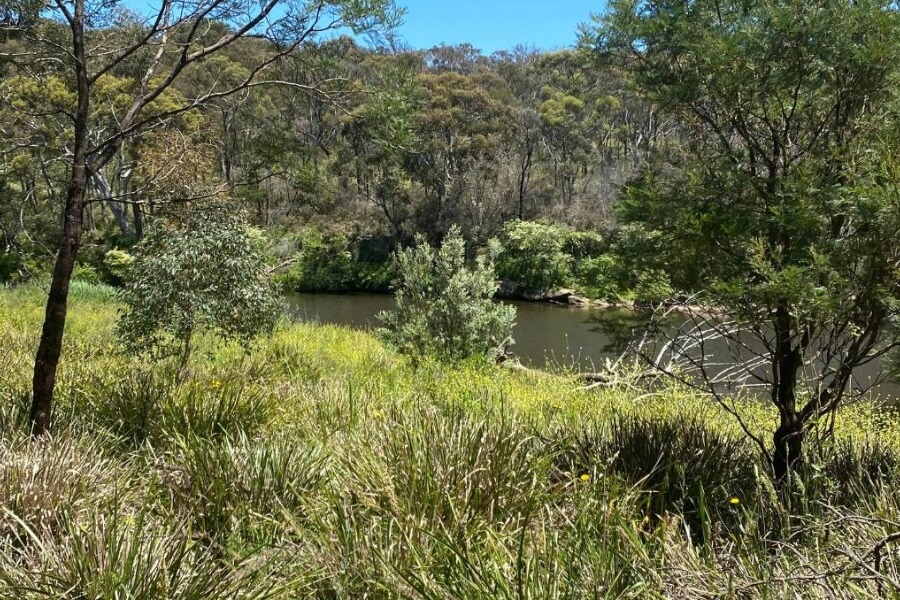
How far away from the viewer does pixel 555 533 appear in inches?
105

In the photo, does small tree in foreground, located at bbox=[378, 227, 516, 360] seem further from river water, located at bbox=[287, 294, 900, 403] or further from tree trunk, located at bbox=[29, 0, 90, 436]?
tree trunk, located at bbox=[29, 0, 90, 436]

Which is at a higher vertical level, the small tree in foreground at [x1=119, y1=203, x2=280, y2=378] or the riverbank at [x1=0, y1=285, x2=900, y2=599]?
the small tree in foreground at [x1=119, y1=203, x2=280, y2=378]

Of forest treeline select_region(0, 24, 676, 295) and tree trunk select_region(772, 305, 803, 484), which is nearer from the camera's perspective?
tree trunk select_region(772, 305, 803, 484)

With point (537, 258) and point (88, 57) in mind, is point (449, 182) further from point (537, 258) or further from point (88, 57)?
point (88, 57)

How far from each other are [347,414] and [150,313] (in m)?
2.85

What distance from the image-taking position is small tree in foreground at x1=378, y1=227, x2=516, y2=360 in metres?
10.7

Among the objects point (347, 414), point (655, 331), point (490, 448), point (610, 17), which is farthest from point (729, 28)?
point (347, 414)

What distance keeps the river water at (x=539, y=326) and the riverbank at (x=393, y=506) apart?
625 centimetres

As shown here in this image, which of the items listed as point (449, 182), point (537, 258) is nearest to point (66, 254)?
point (537, 258)

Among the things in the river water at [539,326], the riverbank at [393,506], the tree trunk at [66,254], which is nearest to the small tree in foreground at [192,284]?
the riverbank at [393,506]

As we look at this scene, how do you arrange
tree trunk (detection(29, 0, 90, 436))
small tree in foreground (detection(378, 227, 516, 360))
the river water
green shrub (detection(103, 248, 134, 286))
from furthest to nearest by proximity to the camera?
1. green shrub (detection(103, 248, 134, 286))
2. the river water
3. small tree in foreground (detection(378, 227, 516, 360))
4. tree trunk (detection(29, 0, 90, 436))

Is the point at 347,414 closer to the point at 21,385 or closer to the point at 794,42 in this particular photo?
the point at 21,385

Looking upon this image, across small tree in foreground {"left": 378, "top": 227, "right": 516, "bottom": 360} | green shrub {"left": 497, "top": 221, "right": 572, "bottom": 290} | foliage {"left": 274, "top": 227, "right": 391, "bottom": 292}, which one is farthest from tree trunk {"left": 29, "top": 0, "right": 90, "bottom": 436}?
foliage {"left": 274, "top": 227, "right": 391, "bottom": 292}

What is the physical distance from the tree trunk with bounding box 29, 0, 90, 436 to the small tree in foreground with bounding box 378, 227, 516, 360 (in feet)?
22.5
